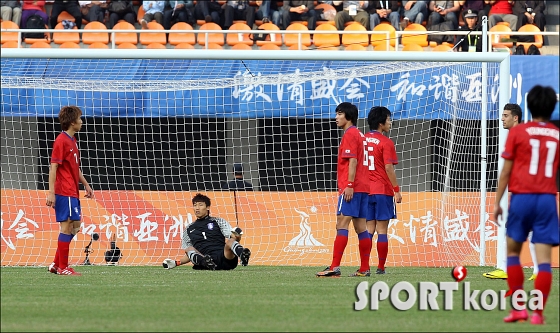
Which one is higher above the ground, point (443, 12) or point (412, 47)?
point (443, 12)

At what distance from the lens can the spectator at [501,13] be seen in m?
20.1

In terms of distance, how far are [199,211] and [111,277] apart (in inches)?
65.5

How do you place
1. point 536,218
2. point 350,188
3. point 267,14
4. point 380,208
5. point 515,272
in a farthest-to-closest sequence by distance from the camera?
point 267,14 < point 380,208 < point 350,188 < point 515,272 < point 536,218

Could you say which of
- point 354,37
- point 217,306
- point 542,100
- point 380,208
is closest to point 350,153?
point 380,208

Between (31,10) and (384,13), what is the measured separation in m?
7.44

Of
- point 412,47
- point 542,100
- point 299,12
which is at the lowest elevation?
point 542,100

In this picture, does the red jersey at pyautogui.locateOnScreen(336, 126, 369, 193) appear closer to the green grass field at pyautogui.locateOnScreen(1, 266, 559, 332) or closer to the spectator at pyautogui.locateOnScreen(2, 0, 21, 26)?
the green grass field at pyautogui.locateOnScreen(1, 266, 559, 332)

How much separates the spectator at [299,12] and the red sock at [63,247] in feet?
36.2

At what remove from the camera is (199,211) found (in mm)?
11633

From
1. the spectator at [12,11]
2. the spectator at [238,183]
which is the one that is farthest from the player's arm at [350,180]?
the spectator at [12,11]

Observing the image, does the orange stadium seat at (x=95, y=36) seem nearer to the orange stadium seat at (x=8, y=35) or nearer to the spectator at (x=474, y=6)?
the orange stadium seat at (x=8, y=35)

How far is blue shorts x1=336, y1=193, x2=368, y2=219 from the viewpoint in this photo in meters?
9.99

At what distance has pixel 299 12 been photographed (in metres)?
20.7

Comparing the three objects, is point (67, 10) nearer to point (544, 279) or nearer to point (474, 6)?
point (474, 6)
